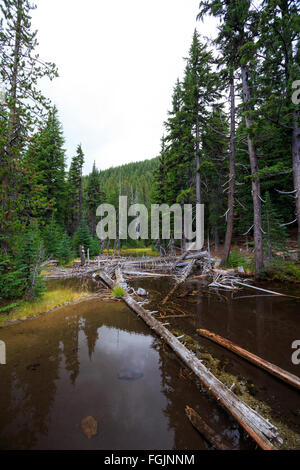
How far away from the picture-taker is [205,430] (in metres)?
2.37

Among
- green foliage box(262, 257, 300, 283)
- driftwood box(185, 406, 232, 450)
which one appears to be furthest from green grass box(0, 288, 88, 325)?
green foliage box(262, 257, 300, 283)

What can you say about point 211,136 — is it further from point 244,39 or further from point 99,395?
point 99,395

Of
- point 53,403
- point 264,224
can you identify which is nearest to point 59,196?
point 264,224

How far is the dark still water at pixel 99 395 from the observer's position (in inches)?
93.4

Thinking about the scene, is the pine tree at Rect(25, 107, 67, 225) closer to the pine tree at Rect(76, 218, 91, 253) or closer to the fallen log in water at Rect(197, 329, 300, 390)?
the pine tree at Rect(76, 218, 91, 253)

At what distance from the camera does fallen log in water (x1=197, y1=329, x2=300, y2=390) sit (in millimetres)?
3164

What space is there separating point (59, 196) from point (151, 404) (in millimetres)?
28069

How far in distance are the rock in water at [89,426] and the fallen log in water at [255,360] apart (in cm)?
317

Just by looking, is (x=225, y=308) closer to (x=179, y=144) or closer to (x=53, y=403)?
(x=53, y=403)

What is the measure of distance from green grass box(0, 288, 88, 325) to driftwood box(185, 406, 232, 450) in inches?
213

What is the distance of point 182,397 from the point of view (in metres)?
3.02

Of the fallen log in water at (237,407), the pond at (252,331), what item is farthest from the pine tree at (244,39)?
the fallen log in water at (237,407)

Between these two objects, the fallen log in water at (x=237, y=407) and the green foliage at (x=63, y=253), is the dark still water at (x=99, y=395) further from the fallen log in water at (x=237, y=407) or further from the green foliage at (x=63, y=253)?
the green foliage at (x=63, y=253)

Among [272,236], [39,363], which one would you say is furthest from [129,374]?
[272,236]
